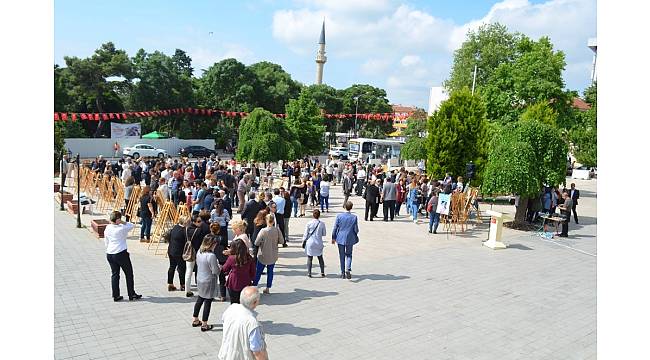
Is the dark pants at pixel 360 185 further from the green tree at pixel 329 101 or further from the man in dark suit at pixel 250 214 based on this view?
the green tree at pixel 329 101

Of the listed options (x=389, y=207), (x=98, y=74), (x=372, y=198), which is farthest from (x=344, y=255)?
(x=98, y=74)

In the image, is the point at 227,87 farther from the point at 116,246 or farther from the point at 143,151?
the point at 116,246

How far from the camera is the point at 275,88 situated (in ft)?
193

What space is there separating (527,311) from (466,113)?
13.4 meters

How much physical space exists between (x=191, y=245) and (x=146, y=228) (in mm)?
5131

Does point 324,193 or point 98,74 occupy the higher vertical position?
point 98,74

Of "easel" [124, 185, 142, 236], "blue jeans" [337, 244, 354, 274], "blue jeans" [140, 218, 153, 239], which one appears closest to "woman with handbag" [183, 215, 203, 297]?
"blue jeans" [337, 244, 354, 274]

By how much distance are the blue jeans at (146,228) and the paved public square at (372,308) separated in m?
0.37

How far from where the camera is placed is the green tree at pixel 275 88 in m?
57.3

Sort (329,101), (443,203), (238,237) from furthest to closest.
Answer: (329,101) → (443,203) → (238,237)
